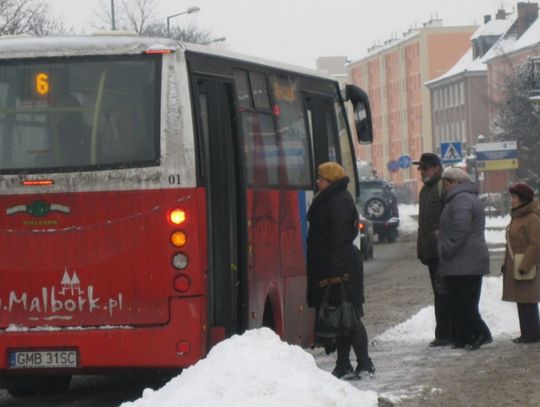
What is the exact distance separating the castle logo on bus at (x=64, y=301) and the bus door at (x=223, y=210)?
2.80 feet

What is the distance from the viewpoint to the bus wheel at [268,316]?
14.9m

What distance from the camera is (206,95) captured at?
13477 mm

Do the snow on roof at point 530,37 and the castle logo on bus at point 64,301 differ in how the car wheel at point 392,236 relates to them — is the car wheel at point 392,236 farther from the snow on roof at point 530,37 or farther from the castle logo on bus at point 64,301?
the snow on roof at point 530,37

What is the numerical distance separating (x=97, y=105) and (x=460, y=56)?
150 metres

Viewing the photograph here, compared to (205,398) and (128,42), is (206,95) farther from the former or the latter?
(205,398)

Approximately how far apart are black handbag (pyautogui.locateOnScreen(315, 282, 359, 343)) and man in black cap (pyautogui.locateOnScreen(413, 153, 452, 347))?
306 cm

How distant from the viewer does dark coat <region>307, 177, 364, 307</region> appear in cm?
1409

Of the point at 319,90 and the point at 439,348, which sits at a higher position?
the point at 319,90

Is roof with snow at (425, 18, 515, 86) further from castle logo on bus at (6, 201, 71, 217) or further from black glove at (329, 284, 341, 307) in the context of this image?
castle logo on bus at (6, 201, 71, 217)

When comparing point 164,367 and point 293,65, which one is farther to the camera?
point 293,65

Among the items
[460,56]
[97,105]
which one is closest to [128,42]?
[97,105]

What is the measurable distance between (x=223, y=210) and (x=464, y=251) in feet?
12.9

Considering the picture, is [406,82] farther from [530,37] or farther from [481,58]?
[530,37]

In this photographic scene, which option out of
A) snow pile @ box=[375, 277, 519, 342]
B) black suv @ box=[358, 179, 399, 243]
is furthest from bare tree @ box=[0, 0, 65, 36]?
snow pile @ box=[375, 277, 519, 342]
